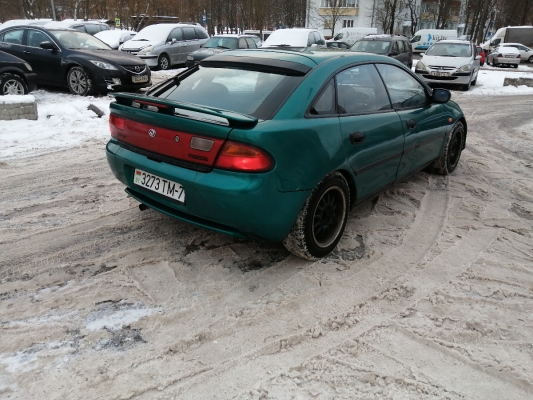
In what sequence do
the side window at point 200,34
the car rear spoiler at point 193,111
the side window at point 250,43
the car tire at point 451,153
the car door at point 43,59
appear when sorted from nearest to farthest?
the car rear spoiler at point 193,111 → the car tire at point 451,153 → the car door at point 43,59 → the side window at point 250,43 → the side window at point 200,34

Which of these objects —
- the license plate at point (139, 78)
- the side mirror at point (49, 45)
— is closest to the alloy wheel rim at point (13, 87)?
the side mirror at point (49, 45)

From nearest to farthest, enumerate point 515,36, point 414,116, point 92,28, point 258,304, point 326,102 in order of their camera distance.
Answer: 1. point 258,304
2. point 326,102
3. point 414,116
4. point 92,28
5. point 515,36

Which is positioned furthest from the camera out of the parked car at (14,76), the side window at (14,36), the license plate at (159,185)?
the side window at (14,36)

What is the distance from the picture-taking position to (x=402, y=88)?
4.45m

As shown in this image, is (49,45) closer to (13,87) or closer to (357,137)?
(13,87)

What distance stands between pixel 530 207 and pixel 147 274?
396 cm

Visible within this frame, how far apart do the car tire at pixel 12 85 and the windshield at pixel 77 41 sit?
5.80 feet

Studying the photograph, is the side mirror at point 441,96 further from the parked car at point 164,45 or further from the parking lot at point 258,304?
the parked car at point 164,45

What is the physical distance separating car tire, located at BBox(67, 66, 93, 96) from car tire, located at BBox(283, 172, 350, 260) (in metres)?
8.31

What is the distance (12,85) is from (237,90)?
25.0 ft

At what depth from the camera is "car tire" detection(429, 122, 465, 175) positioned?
17.9 feet

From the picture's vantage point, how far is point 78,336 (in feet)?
8.52

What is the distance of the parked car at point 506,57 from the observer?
27.2 metres

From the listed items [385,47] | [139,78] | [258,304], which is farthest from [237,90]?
[385,47]
